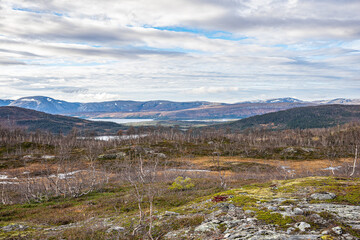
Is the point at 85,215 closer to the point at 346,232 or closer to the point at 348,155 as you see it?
the point at 346,232

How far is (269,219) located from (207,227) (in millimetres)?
3041

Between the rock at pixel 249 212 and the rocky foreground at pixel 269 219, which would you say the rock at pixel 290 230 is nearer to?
the rocky foreground at pixel 269 219

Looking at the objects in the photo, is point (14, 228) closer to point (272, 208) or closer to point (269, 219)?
point (269, 219)

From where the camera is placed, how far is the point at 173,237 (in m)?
11.2

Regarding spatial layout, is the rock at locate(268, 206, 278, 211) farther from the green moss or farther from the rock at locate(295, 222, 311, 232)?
the rock at locate(295, 222, 311, 232)

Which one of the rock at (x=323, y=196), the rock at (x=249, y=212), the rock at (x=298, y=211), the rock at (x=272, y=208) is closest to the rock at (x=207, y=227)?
the rock at (x=249, y=212)

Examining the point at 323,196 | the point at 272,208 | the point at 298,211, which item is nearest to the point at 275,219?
the point at 298,211

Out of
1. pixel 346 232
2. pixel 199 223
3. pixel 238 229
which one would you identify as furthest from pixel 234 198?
pixel 346 232

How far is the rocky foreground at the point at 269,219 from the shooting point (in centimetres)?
912

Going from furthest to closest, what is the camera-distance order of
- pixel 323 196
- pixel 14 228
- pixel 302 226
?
pixel 14 228
pixel 323 196
pixel 302 226

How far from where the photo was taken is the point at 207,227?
37.6 feet

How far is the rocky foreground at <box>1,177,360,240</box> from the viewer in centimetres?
912

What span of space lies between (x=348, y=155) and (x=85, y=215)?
15342cm

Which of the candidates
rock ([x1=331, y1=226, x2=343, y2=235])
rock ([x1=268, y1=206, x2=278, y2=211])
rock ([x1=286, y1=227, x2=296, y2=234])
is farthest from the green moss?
rock ([x1=331, y1=226, x2=343, y2=235])
